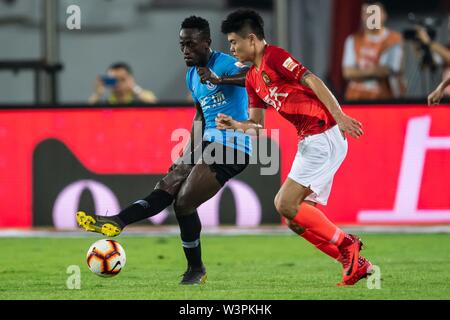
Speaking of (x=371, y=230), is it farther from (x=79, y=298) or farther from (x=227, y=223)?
(x=79, y=298)

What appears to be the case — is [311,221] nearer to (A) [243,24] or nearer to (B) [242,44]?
(B) [242,44]

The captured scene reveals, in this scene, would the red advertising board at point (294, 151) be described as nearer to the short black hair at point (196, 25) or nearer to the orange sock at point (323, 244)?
the short black hair at point (196, 25)

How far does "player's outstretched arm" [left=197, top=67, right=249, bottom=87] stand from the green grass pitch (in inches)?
57.7

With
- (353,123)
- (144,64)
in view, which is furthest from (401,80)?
(353,123)

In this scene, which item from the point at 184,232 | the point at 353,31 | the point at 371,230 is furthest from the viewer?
the point at 353,31

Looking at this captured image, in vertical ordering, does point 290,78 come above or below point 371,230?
above

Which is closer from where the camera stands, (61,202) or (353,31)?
(61,202)

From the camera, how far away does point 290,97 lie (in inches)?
331

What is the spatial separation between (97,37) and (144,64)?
758mm

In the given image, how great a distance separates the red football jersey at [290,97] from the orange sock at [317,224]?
1.77 ft

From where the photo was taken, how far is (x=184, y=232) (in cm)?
891

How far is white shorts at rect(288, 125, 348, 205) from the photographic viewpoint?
841 centimetres

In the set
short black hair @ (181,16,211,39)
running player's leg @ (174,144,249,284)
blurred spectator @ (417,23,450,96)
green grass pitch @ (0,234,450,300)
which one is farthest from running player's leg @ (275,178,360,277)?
blurred spectator @ (417,23,450,96)

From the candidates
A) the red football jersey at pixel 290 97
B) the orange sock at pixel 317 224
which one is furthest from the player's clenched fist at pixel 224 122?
the orange sock at pixel 317 224
